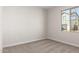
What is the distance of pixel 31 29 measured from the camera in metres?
4.90

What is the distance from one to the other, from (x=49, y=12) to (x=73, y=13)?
1855 millimetres

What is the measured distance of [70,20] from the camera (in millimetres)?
4227

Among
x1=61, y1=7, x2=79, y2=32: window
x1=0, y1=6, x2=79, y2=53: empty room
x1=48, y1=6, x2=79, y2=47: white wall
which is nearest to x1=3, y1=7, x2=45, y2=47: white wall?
x1=0, y1=6, x2=79, y2=53: empty room

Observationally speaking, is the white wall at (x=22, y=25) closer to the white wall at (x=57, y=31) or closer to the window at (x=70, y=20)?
the white wall at (x=57, y=31)

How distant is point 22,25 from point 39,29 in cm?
141

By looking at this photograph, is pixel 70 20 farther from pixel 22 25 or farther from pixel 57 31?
pixel 22 25

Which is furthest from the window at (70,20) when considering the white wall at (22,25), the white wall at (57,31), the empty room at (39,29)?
the white wall at (22,25)

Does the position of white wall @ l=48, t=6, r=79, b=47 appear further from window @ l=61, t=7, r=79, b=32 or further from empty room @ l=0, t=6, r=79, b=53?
window @ l=61, t=7, r=79, b=32

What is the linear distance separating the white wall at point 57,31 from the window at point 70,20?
0.79 ft

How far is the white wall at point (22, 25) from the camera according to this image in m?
3.73

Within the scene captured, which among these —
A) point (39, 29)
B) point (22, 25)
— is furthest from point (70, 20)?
point (22, 25)

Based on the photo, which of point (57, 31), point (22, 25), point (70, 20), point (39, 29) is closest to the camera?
point (70, 20)
